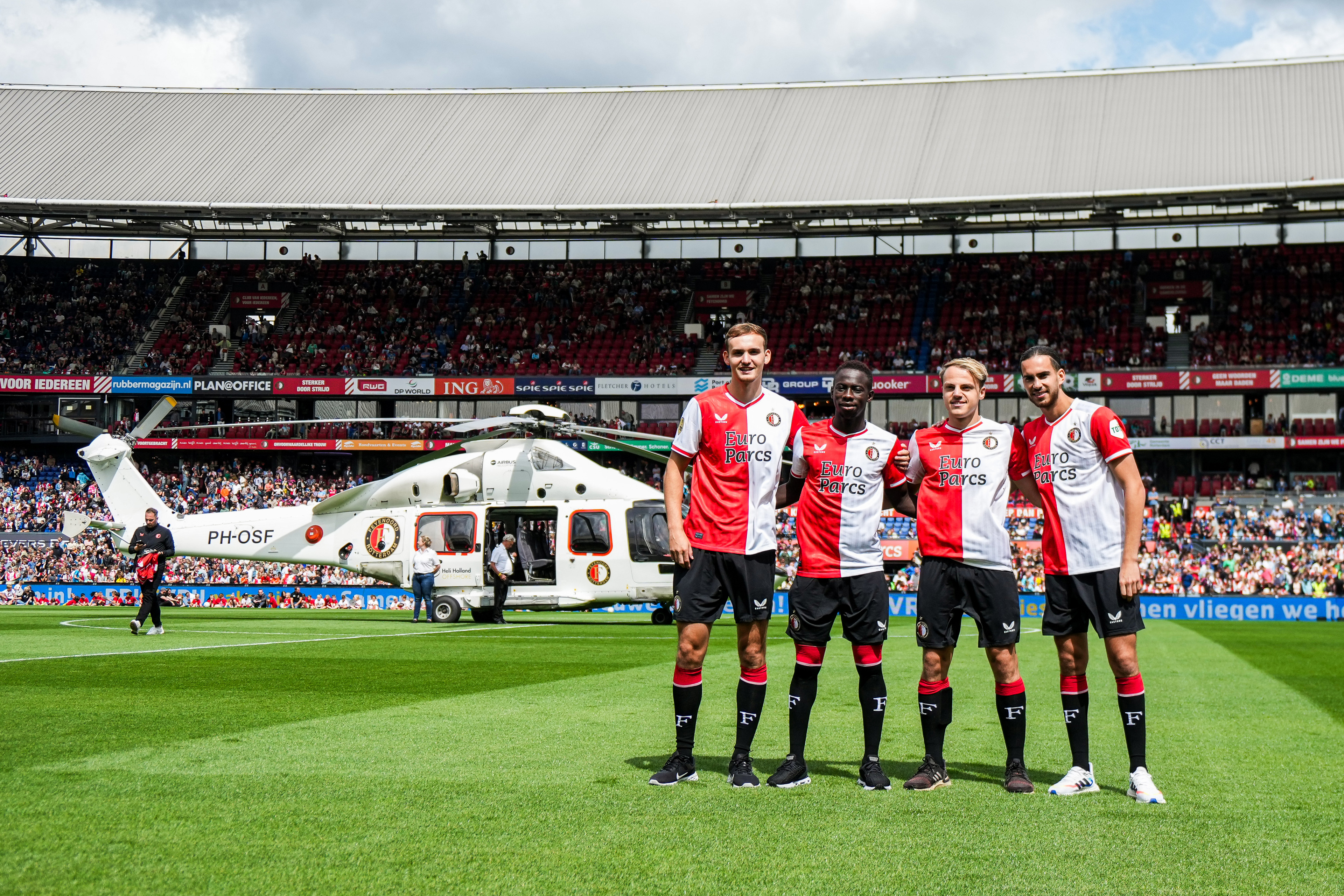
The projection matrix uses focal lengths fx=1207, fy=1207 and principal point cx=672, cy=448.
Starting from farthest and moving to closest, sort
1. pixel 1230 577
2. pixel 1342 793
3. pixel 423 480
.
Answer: pixel 1230 577 < pixel 423 480 < pixel 1342 793

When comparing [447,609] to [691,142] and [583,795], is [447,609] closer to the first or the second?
[583,795]

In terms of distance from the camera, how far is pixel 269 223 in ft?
157

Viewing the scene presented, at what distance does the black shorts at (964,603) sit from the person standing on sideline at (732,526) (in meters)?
0.85

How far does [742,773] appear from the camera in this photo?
6094mm

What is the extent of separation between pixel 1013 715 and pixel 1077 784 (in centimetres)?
48

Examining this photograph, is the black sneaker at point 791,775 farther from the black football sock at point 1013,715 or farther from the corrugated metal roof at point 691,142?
the corrugated metal roof at point 691,142

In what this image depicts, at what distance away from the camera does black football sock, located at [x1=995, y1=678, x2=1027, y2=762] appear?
623 cm

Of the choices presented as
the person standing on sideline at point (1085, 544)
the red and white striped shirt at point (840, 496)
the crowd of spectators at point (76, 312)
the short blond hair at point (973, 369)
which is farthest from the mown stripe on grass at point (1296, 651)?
the crowd of spectators at point (76, 312)

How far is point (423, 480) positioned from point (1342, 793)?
Answer: 19.6 metres

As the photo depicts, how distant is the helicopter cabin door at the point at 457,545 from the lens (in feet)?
76.7

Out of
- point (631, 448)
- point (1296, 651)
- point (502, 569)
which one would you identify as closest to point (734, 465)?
point (1296, 651)

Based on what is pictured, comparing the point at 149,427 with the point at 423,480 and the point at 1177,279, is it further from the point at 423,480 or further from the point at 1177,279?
the point at 1177,279

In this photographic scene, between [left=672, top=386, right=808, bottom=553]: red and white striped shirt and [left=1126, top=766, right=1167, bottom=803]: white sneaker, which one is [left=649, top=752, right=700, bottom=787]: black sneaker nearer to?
[left=672, top=386, right=808, bottom=553]: red and white striped shirt

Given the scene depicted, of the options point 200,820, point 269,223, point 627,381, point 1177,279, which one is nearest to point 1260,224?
point 1177,279
